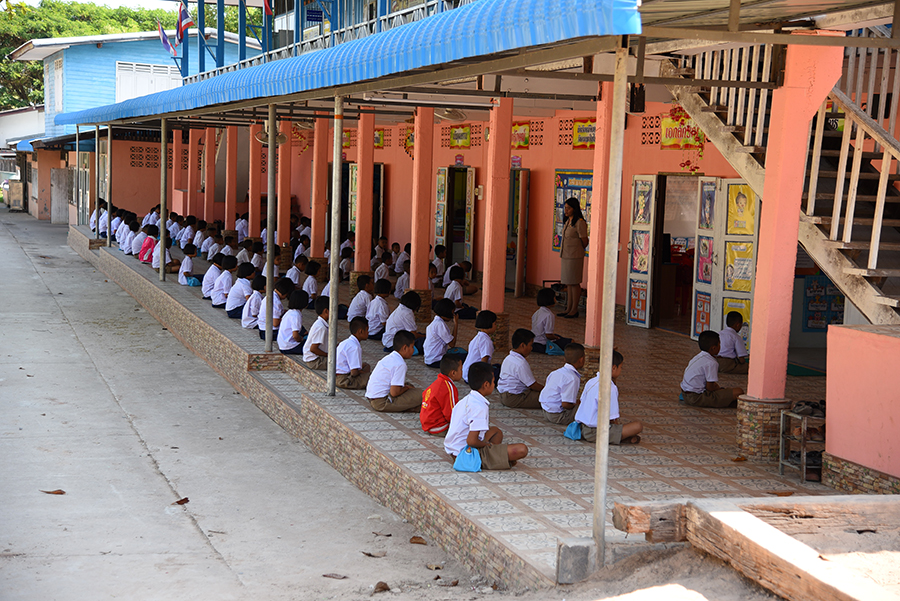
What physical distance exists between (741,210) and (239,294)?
20.8ft

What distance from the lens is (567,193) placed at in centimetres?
1477

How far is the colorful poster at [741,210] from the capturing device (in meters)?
10.9

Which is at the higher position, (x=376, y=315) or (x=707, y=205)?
(x=707, y=205)

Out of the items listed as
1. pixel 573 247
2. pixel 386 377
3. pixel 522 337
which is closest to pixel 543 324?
pixel 573 247

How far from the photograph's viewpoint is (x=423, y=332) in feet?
40.3

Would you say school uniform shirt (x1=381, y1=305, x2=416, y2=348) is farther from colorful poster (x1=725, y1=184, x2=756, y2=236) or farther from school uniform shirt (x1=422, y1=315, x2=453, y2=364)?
colorful poster (x1=725, y1=184, x2=756, y2=236)

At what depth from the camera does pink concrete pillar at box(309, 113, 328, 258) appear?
16.2m

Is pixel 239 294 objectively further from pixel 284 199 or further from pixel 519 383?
pixel 284 199

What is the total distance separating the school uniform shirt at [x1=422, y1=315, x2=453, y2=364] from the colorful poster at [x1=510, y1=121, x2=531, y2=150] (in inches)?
263

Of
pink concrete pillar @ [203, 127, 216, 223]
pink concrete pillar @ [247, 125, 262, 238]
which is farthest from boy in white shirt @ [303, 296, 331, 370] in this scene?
pink concrete pillar @ [203, 127, 216, 223]

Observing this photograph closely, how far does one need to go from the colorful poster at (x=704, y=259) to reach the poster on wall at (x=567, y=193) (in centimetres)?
254

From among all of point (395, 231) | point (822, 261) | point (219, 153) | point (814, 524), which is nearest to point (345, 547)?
point (814, 524)

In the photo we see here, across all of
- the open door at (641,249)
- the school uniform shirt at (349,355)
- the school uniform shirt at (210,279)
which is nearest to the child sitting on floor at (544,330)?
the open door at (641,249)

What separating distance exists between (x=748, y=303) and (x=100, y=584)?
794 centimetres
